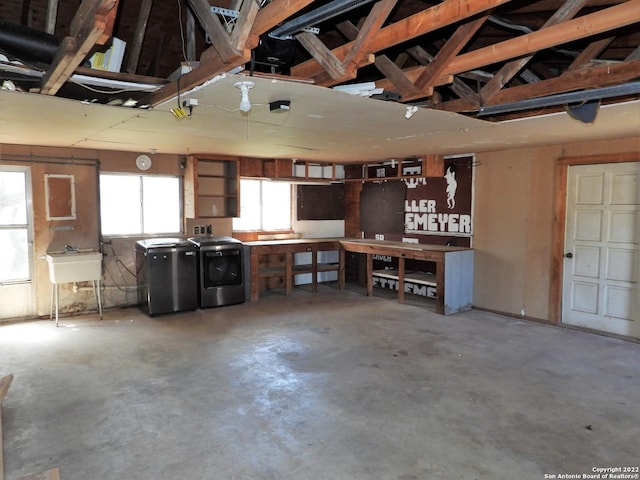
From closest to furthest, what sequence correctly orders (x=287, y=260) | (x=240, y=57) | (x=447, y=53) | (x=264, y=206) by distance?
(x=240, y=57) → (x=447, y=53) → (x=287, y=260) → (x=264, y=206)

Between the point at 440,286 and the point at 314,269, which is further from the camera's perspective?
the point at 314,269

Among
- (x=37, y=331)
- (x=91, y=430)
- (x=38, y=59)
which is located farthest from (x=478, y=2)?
(x=37, y=331)

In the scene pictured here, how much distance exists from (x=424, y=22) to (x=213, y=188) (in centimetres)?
529

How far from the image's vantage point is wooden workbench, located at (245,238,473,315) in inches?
231

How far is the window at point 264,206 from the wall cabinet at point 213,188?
31cm

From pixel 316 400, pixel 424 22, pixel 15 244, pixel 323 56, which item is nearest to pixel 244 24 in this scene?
pixel 323 56

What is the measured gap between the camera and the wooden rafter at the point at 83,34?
1.88m

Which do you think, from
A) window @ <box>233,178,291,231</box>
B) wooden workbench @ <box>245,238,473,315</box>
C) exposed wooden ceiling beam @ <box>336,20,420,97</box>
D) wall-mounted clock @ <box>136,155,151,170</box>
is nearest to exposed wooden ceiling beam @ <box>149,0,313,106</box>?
exposed wooden ceiling beam @ <box>336,20,420,97</box>

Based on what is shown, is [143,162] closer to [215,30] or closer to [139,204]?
[139,204]

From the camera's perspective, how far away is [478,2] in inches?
72.6

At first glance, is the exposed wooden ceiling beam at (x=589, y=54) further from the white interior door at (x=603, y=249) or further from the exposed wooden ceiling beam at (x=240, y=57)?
the white interior door at (x=603, y=249)

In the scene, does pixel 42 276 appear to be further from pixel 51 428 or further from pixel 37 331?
pixel 51 428

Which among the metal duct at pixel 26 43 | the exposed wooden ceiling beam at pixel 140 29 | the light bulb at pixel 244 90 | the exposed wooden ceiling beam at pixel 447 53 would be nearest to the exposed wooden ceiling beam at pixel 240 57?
the light bulb at pixel 244 90

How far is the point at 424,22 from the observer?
2082 mm
